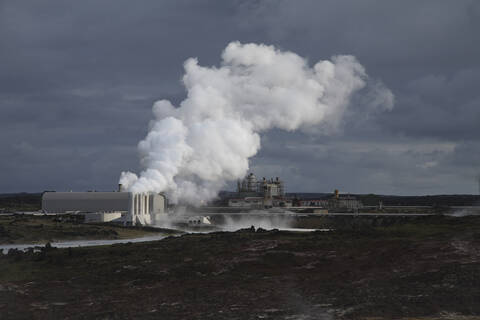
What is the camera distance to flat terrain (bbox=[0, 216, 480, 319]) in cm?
4028

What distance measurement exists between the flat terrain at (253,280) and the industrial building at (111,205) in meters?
66.3

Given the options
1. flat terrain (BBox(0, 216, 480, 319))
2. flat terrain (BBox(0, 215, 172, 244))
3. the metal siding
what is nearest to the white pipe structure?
the metal siding

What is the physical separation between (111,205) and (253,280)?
107 metres

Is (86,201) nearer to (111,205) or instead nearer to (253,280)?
(111,205)

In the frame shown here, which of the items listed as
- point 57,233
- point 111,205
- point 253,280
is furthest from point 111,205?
point 253,280

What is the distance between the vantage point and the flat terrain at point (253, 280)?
4028 centimetres

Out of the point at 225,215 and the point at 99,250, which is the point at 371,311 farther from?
the point at 225,215

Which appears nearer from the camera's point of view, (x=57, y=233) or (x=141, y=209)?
(x=57, y=233)

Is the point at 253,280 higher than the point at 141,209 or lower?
lower

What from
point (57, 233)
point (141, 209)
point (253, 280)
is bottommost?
point (253, 280)

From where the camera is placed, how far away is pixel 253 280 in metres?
53.2

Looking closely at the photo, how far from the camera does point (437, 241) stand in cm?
6569

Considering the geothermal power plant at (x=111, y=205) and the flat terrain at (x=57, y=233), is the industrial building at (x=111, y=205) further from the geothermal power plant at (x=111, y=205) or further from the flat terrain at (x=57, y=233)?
the flat terrain at (x=57, y=233)

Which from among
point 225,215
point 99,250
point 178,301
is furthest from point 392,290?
point 225,215
